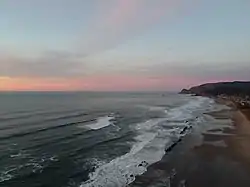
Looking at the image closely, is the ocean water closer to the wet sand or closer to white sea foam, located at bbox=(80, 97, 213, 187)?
white sea foam, located at bbox=(80, 97, 213, 187)

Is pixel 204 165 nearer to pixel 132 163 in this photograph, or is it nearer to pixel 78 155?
pixel 132 163

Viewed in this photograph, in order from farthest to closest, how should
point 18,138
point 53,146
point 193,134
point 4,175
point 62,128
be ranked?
point 62,128 → point 193,134 → point 18,138 → point 53,146 → point 4,175

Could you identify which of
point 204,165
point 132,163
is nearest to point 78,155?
point 132,163

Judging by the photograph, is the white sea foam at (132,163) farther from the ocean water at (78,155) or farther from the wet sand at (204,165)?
the wet sand at (204,165)

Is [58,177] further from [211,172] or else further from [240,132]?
[240,132]

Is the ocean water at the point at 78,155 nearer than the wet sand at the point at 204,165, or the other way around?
the wet sand at the point at 204,165

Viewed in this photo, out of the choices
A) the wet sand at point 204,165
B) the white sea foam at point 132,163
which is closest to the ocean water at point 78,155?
the white sea foam at point 132,163

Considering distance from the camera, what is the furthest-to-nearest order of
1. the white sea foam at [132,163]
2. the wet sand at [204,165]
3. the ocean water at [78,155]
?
the ocean water at [78,155] → the white sea foam at [132,163] → the wet sand at [204,165]

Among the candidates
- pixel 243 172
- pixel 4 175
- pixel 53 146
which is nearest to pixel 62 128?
pixel 53 146
